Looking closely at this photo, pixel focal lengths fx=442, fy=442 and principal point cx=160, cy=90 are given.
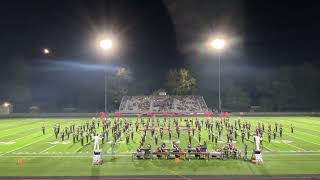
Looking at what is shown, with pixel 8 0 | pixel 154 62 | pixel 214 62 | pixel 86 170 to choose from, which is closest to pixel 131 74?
pixel 154 62

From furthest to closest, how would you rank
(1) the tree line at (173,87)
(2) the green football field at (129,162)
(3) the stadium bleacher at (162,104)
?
(1) the tree line at (173,87) < (3) the stadium bleacher at (162,104) < (2) the green football field at (129,162)

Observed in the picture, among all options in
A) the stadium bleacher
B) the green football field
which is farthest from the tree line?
the green football field

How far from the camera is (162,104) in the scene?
3216 inches

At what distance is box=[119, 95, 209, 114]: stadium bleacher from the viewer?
3093 inches

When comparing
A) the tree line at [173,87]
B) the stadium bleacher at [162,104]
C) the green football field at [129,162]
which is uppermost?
the tree line at [173,87]

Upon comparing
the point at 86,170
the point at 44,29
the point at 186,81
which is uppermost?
the point at 44,29

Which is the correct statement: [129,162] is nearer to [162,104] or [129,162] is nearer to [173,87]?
[162,104]

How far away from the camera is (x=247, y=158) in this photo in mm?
26125

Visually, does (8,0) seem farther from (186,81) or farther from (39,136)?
(39,136)

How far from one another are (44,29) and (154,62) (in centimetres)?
2326

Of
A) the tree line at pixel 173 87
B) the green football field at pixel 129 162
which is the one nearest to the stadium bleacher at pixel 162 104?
the tree line at pixel 173 87

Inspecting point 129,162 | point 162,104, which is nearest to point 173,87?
point 162,104

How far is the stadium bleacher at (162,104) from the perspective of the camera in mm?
78562

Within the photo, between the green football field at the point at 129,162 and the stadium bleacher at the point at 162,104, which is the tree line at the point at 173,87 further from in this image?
the green football field at the point at 129,162
